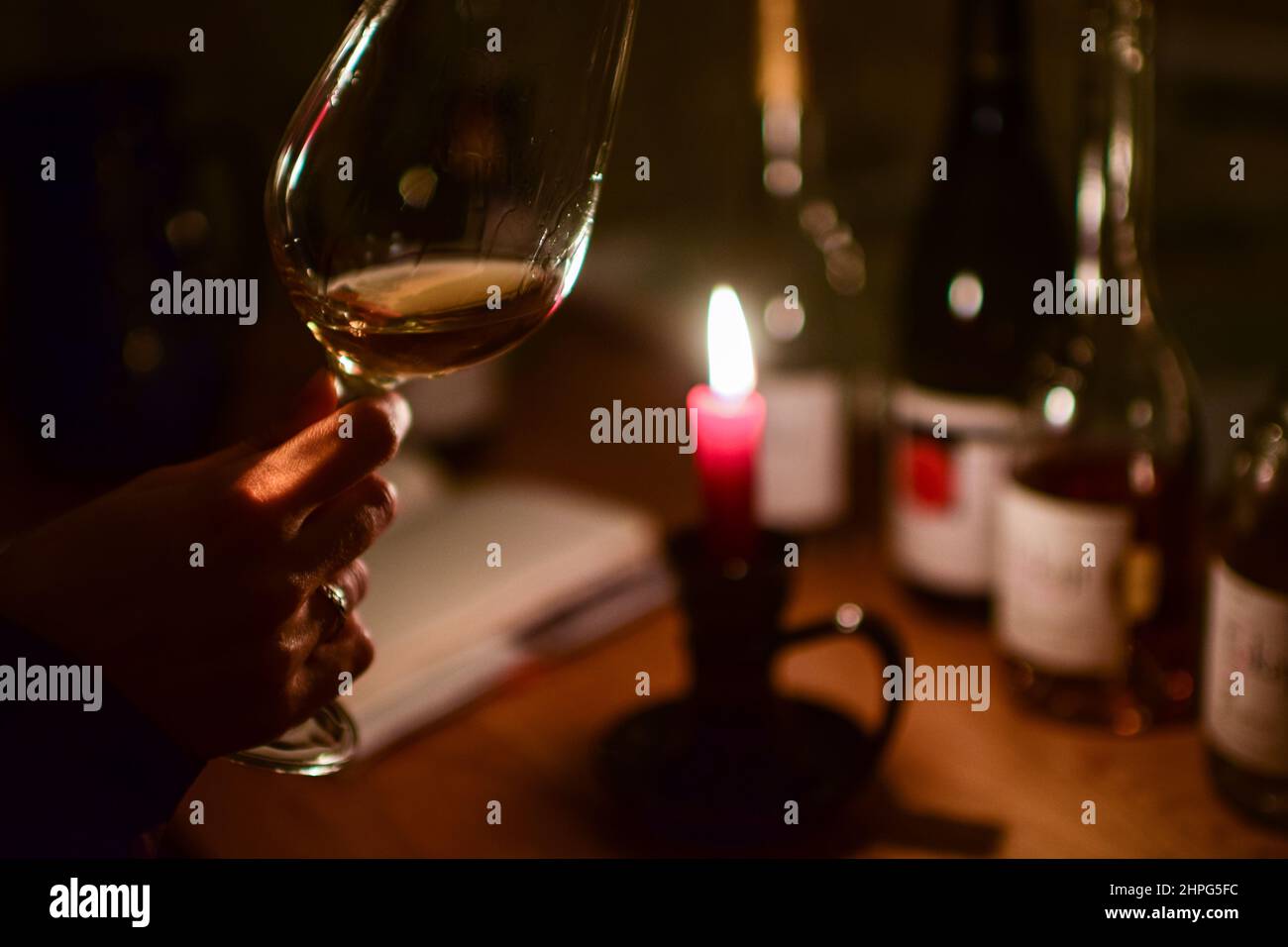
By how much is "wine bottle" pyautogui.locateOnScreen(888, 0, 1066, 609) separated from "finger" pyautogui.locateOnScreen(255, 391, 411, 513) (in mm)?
404

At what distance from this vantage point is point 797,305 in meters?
0.94

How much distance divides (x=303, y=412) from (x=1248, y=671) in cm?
41

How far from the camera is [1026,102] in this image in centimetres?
82

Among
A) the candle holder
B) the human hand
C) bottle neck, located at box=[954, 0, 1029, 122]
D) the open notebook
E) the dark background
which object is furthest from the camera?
the dark background

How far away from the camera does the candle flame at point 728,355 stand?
55 centimetres

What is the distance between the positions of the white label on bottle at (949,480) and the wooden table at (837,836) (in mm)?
36

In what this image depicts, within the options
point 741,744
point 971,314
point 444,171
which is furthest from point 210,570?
point 971,314

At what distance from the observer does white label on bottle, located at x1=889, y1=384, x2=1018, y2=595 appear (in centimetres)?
71

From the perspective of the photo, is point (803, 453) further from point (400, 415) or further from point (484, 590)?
point (400, 415)

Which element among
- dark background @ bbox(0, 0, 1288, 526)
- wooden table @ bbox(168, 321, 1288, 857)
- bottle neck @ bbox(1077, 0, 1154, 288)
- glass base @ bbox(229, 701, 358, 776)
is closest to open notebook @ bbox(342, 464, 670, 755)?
wooden table @ bbox(168, 321, 1288, 857)

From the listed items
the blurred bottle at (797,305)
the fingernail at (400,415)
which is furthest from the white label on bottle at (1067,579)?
the fingernail at (400,415)

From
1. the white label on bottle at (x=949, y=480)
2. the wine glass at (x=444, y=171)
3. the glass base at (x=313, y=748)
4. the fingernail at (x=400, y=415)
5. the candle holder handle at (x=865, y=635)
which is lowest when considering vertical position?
the glass base at (x=313, y=748)

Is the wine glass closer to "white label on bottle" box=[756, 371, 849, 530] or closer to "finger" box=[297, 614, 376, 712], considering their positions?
"finger" box=[297, 614, 376, 712]

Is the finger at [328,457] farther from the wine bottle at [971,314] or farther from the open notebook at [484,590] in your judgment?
the wine bottle at [971,314]
